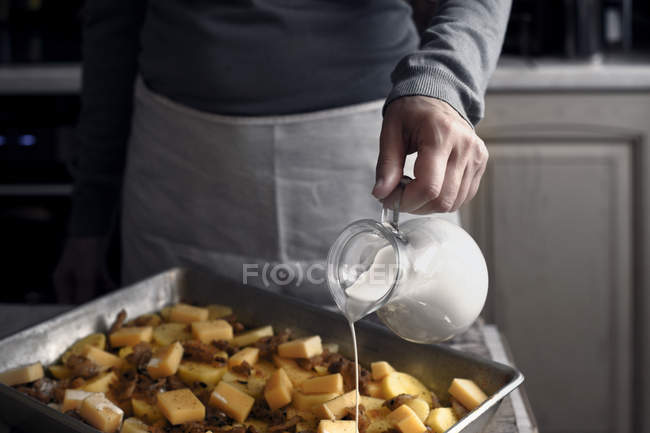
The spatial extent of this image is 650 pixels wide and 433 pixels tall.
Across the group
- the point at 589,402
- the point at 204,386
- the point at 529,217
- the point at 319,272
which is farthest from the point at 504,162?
the point at 204,386

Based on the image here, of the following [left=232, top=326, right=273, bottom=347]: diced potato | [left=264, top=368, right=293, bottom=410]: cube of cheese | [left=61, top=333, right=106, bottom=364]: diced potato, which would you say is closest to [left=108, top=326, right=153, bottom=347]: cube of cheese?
[left=61, top=333, right=106, bottom=364]: diced potato

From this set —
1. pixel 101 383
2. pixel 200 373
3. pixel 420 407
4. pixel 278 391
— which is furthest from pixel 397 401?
pixel 101 383

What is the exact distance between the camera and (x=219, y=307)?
1073 millimetres

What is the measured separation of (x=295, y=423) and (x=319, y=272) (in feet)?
1.24

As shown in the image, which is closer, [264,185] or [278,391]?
[278,391]

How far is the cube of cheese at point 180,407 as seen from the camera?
793 millimetres

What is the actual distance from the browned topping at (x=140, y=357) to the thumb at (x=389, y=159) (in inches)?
15.8

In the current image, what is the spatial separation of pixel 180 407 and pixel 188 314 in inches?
10.0

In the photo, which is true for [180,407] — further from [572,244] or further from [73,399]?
[572,244]

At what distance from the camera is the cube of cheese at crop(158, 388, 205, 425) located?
2.60 ft

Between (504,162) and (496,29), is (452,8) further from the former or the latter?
(504,162)

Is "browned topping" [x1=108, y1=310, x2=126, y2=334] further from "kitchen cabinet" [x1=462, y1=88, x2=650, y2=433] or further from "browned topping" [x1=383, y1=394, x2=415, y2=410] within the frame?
"kitchen cabinet" [x1=462, y1=88, x2=650, y2=433]

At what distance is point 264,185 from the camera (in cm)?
114

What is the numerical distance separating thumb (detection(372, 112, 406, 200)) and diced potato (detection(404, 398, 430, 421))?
235 mm
